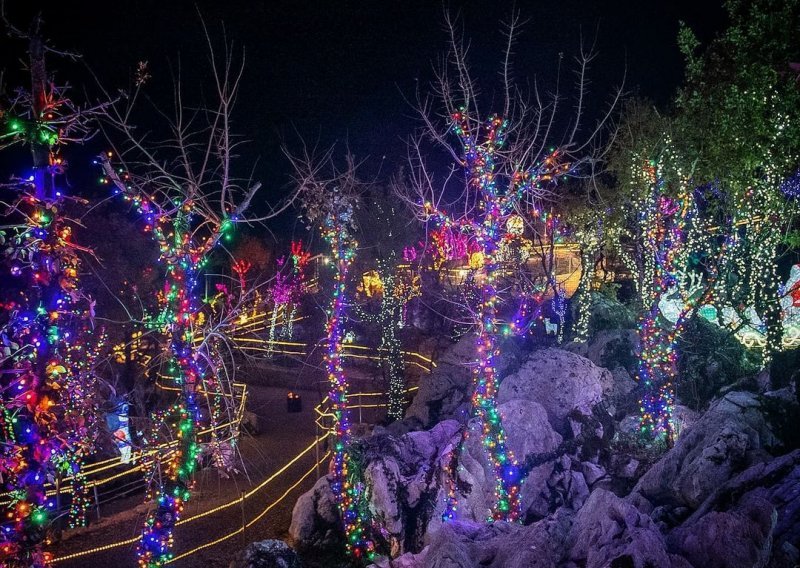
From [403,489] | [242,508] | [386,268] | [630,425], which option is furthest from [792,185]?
[386,268]

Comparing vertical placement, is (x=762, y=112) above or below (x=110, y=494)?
above

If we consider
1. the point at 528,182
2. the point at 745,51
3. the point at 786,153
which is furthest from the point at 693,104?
the point at 528,182

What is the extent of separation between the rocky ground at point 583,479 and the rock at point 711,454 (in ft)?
0.07

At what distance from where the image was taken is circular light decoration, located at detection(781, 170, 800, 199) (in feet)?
43.9

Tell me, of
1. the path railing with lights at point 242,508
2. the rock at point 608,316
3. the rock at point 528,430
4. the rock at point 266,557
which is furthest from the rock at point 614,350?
the rock at point 266,557

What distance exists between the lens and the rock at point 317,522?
32.4ft

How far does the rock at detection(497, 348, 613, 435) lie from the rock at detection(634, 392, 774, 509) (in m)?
3.57

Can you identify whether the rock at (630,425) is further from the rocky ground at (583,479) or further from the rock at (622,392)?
the rock at (622,392)

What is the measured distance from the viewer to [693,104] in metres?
14.7

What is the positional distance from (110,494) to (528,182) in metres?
11.3

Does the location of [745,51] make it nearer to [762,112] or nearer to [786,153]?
[762,112]

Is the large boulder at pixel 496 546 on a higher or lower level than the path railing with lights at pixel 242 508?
higher

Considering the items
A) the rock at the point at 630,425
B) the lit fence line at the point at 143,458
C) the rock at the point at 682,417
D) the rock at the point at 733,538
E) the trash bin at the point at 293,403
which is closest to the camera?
the rock at the point at 733,538

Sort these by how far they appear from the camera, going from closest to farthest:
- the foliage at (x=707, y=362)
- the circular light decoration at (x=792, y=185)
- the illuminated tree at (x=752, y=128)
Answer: the illuminated tree at (x=752, y=128) < the foliage at (x=707, y=362) < the circular light decoration at (x=792, y=185)
